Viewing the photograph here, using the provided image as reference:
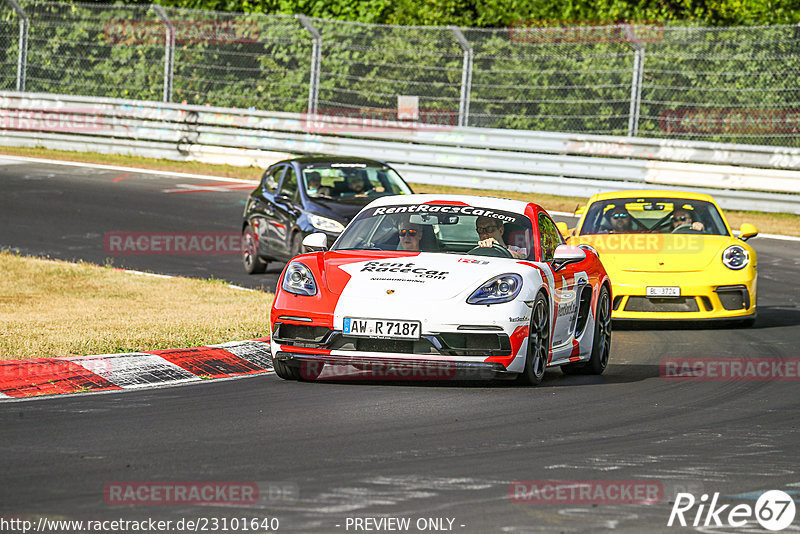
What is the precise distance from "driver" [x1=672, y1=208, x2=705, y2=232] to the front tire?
5224 mm

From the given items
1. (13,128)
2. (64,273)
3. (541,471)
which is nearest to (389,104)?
(13,128)

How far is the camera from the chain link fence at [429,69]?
899 inches

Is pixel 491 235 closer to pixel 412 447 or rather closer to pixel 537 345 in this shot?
pixel 537 345

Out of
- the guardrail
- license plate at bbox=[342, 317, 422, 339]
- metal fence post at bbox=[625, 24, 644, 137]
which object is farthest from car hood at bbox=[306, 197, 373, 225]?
metal fence post at bbox=[625, 24, 644, 137]

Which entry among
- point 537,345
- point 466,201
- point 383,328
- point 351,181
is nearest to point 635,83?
point 351,181

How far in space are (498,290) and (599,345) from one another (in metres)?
1.81

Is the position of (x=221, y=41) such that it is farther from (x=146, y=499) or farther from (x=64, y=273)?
(x=146, y=499)

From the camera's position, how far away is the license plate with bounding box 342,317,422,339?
859 centimetres

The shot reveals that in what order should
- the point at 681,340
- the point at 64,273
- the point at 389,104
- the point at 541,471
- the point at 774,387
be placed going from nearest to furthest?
the point at 541,471 < the point at 774,387 < the point at 681,340 < the point at 64,273 < the point at 389,104

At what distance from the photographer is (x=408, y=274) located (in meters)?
8.90

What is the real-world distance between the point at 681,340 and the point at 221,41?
56.3ft

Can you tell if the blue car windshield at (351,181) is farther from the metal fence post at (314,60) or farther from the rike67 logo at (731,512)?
the rike67 logo at (731,512)

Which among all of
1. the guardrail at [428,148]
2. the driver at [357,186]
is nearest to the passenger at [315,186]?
the driver at [357,186]

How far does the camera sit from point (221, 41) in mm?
27562
